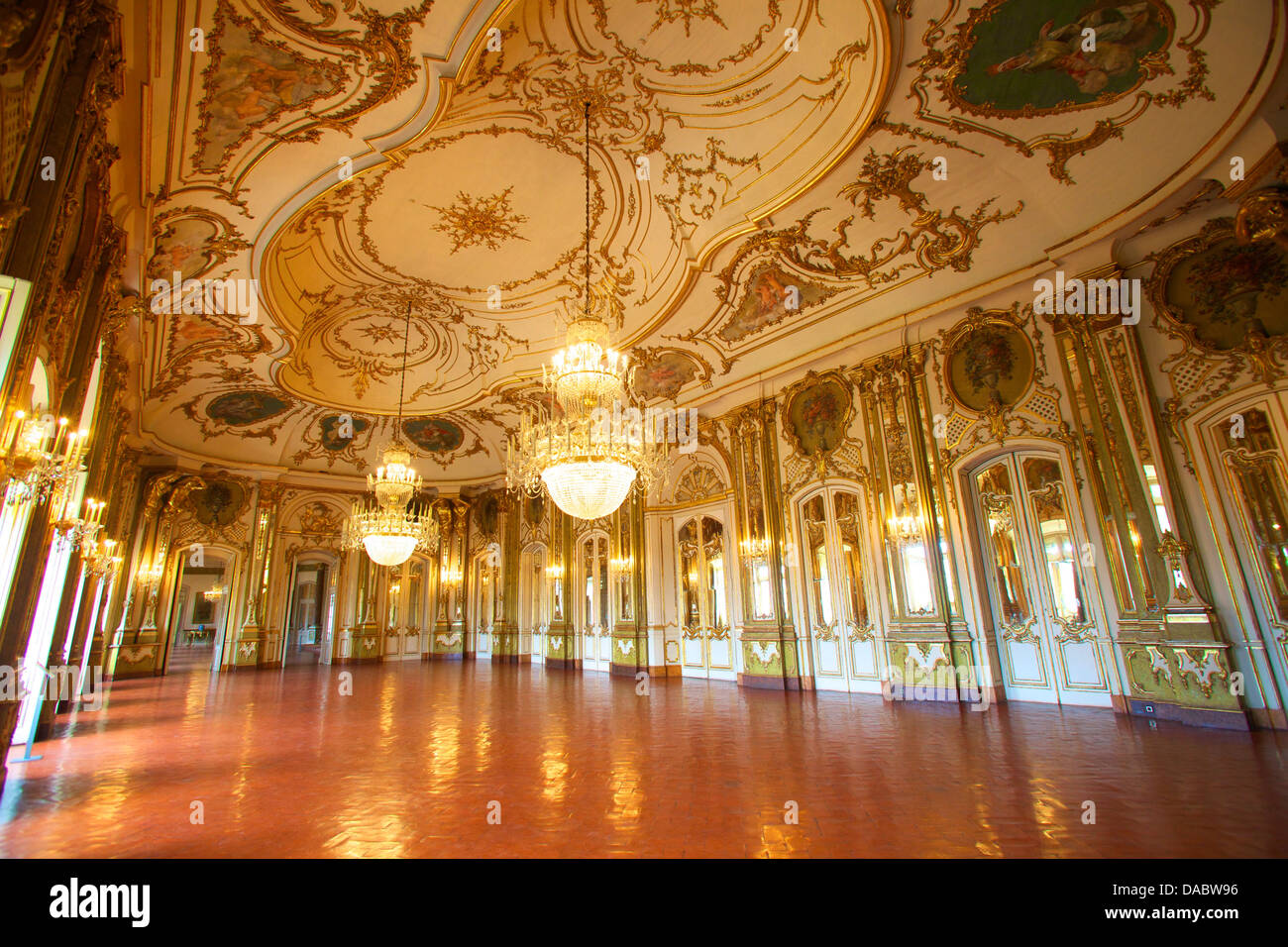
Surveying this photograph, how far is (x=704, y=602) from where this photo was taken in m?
11.5

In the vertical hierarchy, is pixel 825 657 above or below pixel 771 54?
below

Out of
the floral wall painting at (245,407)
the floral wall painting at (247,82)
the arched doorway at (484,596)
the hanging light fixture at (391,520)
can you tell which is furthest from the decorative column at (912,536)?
the floral wall painting at (245,407)

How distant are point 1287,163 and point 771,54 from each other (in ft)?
15.8

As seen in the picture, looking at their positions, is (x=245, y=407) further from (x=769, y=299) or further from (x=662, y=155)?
(x=769, y=299)

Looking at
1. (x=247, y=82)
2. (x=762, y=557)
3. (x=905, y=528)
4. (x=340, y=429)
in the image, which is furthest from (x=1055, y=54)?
(x=340, y=429)

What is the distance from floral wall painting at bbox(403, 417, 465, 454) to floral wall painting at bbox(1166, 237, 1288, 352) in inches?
563

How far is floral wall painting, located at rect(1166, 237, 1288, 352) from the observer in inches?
233

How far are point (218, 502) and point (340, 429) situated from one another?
3442mm

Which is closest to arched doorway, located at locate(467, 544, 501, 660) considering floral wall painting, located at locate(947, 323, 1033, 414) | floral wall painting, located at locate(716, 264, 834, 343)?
floral wall painting, located at locate(716, 264, 834, 343)

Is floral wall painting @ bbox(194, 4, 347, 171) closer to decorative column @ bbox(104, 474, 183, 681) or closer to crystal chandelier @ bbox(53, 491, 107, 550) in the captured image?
crystal chandelier @ bbox(53, 491, 107, 550)

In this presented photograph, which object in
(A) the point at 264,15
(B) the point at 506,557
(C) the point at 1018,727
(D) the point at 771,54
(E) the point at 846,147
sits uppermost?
(D) the point at 771,54
